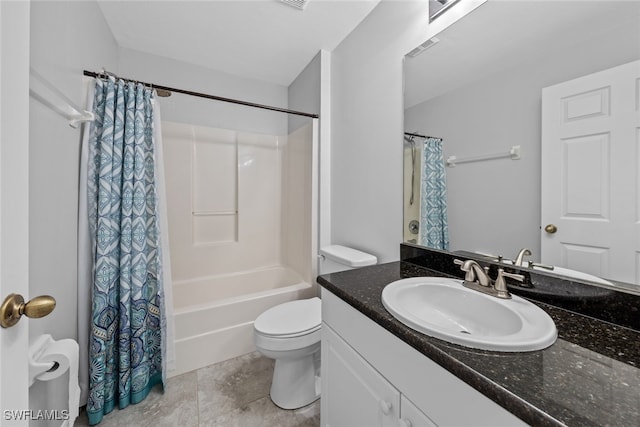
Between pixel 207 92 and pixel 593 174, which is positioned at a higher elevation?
pixel 207 92

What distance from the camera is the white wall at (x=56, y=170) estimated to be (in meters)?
0.93

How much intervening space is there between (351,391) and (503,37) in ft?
4.82

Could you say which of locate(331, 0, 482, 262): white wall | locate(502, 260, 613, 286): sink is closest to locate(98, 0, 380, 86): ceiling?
locate(331, 0, 482, 262): white wall

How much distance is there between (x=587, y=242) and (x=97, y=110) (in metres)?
2.25

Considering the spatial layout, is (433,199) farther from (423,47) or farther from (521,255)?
(423,47)

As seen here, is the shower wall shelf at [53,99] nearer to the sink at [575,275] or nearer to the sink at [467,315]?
the sink at [467,315]

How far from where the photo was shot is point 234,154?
2.46m

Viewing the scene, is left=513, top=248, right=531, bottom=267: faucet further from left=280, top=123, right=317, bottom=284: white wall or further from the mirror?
left=280, top=123, right=317, bottom=284: white wall

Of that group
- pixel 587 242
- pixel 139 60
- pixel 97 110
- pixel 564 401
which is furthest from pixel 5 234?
pixel 139 60

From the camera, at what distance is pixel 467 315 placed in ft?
2.86

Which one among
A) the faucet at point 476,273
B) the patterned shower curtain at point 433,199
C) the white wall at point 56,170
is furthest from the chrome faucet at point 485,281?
the white wall at point 56,170

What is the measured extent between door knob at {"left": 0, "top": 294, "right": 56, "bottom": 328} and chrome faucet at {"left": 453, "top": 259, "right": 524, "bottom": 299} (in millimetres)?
1134

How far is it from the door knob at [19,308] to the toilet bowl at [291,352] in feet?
3.25

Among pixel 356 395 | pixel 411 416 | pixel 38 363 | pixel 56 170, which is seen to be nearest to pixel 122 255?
pixel 56 170
